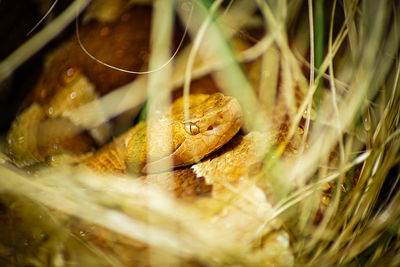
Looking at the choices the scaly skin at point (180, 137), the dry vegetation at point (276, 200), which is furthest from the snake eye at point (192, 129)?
the dry vegetation at point (276, 200)

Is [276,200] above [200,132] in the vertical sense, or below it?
below

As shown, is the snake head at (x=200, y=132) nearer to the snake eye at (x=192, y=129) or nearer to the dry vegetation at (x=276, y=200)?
the snake eye at (x=192, y=129)

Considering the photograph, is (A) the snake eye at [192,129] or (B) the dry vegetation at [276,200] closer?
(B) the dry vegetation at [276,200]

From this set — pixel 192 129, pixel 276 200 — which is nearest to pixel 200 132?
pixel 192 129

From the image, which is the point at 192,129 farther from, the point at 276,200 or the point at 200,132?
the point at 276,200

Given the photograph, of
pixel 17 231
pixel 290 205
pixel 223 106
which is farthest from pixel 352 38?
pixel 17 231

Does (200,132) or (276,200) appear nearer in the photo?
(276,200)

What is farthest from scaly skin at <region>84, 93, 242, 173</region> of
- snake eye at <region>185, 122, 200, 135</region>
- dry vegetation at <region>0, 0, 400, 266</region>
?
dry vegetation at <region>0, 0, 400, 266</region>
